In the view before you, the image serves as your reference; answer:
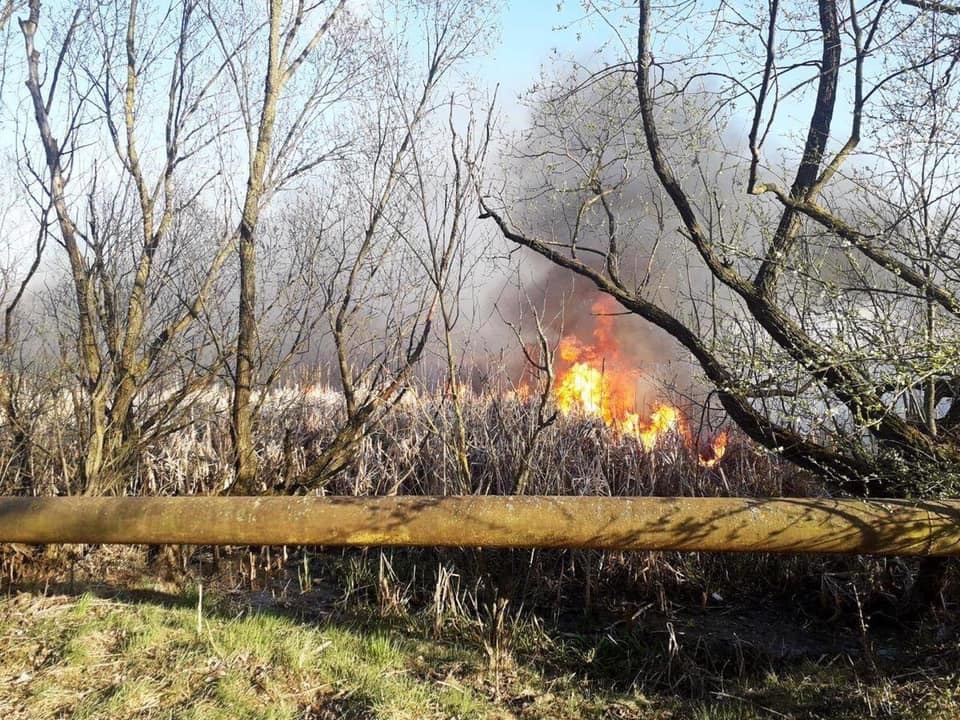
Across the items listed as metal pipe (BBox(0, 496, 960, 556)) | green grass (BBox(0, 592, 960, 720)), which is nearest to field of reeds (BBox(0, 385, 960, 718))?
green grass (BBox(0, 592, 960, 720))

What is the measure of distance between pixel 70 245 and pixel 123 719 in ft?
10.3

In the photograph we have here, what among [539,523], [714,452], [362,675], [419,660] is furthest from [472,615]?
[714,452]

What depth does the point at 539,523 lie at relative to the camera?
10.4 ft

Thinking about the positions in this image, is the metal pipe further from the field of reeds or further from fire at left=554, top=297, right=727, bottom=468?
fire at left=554, top=297, right=727, bottom=468

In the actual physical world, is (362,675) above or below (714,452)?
below

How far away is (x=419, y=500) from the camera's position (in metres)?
3.25

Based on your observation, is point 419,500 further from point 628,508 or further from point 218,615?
point 218,615

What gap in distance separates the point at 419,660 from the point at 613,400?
3811mm

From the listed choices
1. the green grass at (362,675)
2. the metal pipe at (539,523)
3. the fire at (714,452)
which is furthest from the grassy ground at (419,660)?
the fire at (714,452)

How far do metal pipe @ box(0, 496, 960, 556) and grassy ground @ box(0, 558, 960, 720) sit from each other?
729mm

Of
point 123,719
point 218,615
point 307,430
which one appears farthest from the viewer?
point 307,430

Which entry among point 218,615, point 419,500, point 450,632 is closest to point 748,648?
point 450,632

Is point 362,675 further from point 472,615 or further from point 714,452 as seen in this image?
point 714,452

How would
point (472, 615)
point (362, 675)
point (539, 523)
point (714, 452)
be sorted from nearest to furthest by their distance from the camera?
point (539, 523) < point (362, 675) < point (472, 615) < point (714, 452)
